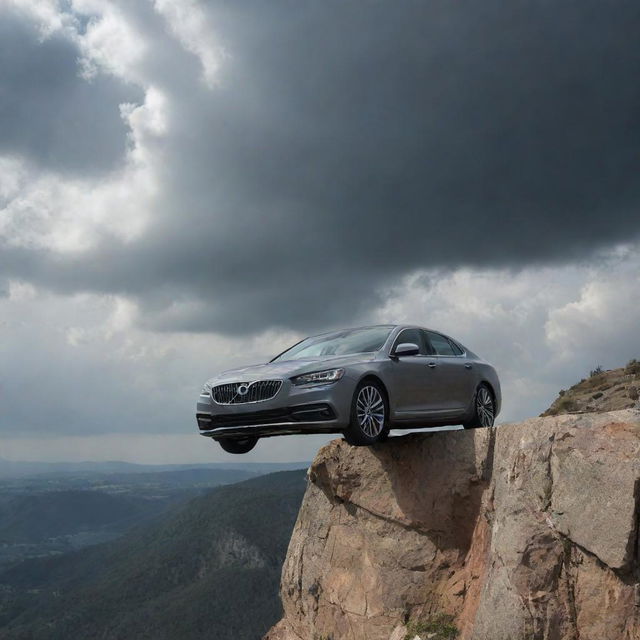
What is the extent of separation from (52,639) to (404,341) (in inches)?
8491

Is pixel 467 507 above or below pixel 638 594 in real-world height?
above

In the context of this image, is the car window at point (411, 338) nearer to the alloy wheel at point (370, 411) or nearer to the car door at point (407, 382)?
the car door at point (407, 382)

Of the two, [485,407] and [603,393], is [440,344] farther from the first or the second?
[603,393]

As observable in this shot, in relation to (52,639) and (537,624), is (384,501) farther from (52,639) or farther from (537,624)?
(52,639)

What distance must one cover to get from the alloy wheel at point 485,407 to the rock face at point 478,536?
1.61 ft

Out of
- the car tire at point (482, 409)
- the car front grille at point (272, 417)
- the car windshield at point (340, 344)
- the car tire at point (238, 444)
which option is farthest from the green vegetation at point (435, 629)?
→ the car windshield at point (340, 344)

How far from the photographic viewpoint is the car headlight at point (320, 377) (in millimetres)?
10914

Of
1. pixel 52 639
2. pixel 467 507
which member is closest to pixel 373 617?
pixel 467 507

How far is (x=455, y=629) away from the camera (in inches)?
532

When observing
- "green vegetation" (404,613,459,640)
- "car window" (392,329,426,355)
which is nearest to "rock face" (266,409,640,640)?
"green vegetation" (404,613,459,640)

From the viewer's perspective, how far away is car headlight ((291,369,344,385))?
10.9m

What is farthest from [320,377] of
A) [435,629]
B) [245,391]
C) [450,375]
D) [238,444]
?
[435,629]

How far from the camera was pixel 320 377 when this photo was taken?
11.0 meters

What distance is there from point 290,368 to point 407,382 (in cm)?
217
